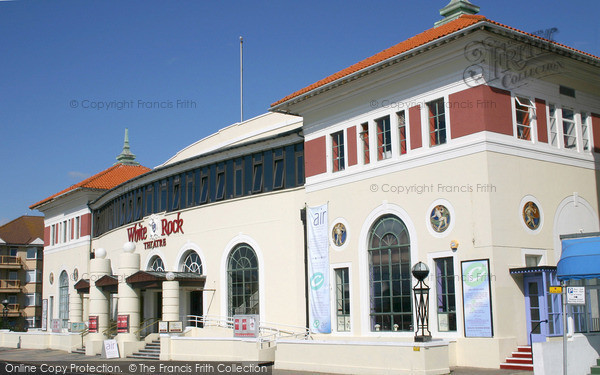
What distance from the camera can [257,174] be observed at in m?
31.7

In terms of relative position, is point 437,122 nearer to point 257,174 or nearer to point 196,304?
point 257,174

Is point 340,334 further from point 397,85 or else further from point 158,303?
point 158,303

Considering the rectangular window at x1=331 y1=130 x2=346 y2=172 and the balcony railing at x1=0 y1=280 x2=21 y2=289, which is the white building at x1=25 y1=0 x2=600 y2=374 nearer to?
the rectangular window at x1=331 y1=130 x2=346 y2=172

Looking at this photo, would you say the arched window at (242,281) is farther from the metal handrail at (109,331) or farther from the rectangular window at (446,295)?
the rectangular window at (446,295)

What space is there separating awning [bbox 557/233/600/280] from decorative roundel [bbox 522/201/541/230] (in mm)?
1617

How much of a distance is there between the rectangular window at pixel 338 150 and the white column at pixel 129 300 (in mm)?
12527

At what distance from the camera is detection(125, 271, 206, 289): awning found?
3219 cm

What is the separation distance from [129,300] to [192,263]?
12.6 feet

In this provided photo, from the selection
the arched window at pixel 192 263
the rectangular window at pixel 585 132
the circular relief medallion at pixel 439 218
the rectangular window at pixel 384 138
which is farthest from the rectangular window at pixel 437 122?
the arched window at pixel 192 263

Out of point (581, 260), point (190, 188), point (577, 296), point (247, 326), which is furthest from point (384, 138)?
point (190, 188)

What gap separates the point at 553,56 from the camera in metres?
22.9

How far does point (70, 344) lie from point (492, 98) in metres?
28.0

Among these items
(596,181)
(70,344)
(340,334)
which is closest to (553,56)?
(596,181)

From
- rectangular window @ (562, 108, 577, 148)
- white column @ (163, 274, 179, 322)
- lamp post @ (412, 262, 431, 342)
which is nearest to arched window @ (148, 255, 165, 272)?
white column @ (163, 274, 179, 322)
